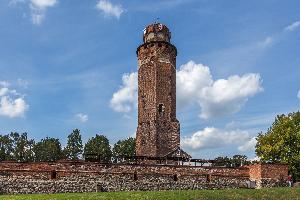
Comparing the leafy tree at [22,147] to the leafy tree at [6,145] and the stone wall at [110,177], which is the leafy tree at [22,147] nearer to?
the leafy tree at [6,145]

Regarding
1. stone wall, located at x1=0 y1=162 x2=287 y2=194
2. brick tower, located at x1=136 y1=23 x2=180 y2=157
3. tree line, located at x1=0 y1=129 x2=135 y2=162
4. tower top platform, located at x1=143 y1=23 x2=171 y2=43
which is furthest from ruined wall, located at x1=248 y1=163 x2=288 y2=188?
tree line, located at x1=0 y1=129 x2=135 y2=162

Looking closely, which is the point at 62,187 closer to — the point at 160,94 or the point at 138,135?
the point at 138,135

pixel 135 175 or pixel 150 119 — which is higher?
pixel 150 119

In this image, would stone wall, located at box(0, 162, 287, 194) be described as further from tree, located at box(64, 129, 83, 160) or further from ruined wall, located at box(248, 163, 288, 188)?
tree, located at box(64, 129, 83, 160)

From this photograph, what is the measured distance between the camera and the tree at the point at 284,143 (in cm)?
3675

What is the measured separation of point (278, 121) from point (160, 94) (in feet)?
37.2

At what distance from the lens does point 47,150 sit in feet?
201

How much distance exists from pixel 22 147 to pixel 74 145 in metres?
8.70

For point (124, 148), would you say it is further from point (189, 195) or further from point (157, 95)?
point (189, 195)

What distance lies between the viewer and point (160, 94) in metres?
37.7

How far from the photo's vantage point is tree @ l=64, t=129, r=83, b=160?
59.5 m

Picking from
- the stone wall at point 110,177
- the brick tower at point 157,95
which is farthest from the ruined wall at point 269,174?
the brick tower at point 157,95

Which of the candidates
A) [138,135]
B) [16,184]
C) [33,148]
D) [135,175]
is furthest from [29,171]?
[33,148]

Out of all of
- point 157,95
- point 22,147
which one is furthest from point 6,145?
point 157,95
